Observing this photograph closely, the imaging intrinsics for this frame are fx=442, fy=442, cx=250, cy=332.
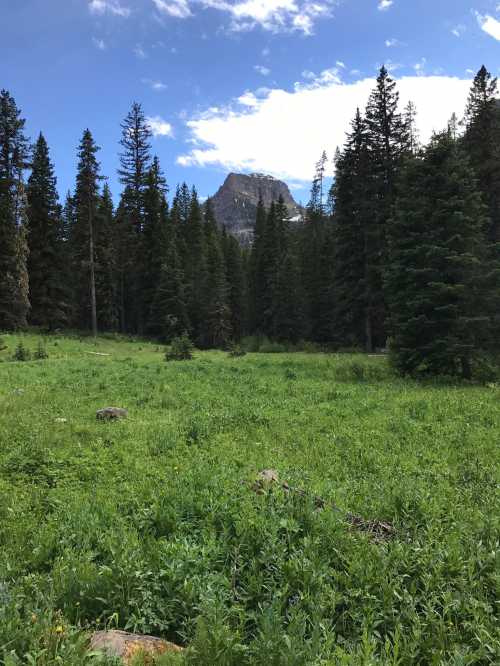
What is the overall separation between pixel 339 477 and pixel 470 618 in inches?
129

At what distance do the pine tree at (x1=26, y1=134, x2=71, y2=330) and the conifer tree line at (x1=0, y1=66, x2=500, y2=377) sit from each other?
133 mm

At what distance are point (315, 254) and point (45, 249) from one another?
95.0 feet

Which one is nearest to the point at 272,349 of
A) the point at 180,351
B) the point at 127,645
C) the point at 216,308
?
the point at 180,351

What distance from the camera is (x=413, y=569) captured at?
423cm

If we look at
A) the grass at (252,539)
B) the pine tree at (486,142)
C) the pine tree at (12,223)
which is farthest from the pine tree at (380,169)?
the pine tree at (12,223)

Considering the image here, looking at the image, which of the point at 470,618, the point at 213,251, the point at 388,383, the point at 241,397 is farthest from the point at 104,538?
the point at 213,251

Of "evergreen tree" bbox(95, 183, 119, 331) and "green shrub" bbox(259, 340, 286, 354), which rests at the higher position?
"evergreen tree" bbox(95, 183, 119, 331)

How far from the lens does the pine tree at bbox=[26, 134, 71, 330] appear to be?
41.3 meters

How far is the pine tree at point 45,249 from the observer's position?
4131cm

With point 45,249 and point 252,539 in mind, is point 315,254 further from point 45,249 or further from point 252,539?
point 252,539

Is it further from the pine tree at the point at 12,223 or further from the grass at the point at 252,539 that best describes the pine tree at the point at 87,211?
the grass at the point at 252,539

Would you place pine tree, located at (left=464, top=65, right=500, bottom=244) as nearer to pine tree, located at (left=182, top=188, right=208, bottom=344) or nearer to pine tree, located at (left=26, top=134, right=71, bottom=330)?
pine tree, located at (left=182, top=188, right=208, bottom=344)

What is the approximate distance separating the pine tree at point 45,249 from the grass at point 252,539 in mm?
33563

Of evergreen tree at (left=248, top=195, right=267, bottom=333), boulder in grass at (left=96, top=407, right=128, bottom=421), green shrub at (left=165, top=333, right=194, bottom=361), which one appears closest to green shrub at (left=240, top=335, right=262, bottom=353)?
evergreen tree at (left=248, top=195, right=267, bottom=333)
